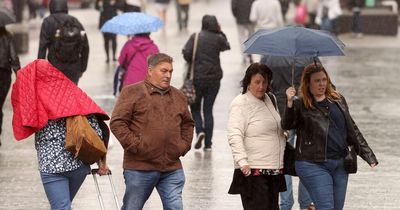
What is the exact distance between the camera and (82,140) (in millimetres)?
8875

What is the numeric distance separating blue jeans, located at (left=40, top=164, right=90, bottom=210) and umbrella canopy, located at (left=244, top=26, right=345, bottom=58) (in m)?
1.76

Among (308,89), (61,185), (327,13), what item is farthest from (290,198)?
(327,13)

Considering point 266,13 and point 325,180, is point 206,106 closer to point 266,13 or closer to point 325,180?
point 325,180

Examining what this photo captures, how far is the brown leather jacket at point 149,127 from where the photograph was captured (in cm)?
916

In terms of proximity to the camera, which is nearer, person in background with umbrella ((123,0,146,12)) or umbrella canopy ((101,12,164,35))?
umbrella canopy ((101,12,164,35))

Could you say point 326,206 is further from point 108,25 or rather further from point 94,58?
point 94,58

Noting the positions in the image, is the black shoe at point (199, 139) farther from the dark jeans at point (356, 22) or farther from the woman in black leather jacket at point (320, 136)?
the dark jeans at point (356, 22)

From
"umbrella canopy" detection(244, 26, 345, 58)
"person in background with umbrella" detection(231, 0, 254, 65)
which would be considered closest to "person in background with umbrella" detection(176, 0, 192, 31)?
"person in background with umbrella" detection(231, 0, 254, 65)

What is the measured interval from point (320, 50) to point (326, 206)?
123cm

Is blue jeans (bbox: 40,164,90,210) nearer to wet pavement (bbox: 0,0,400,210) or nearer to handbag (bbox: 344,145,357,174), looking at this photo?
handbag (bbox: 344,145,357,174)

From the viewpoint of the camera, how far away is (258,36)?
1000cm

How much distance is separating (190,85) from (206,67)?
405 millimetres

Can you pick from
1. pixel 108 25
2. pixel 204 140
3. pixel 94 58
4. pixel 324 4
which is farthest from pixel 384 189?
pixel 324 4

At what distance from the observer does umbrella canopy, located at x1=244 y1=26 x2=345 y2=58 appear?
973 cm
